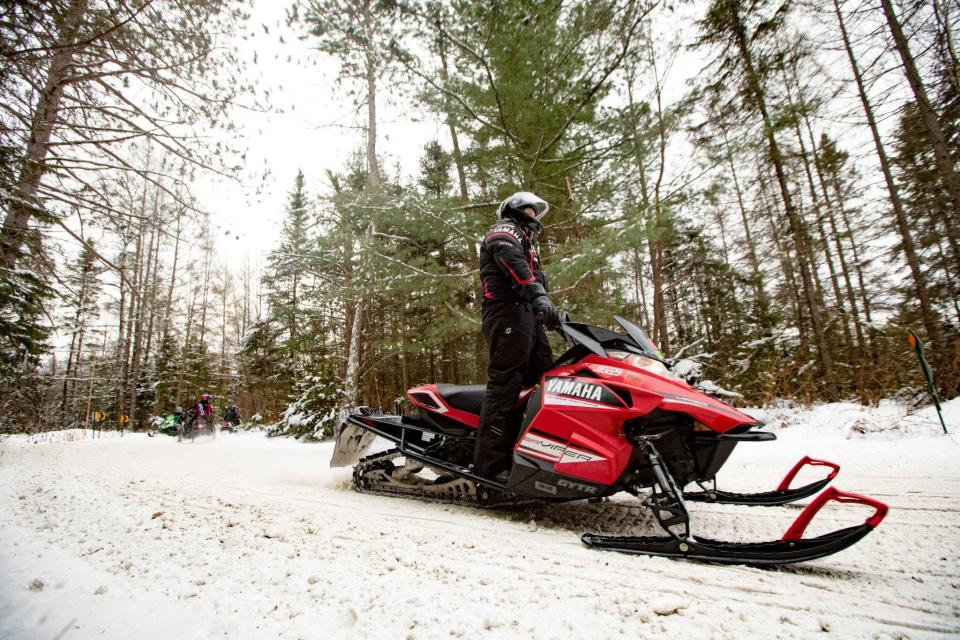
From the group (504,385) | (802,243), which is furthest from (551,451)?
(802,243)

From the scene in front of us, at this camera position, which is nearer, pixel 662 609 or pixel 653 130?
pixel 662 609

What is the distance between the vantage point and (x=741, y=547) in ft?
5.16

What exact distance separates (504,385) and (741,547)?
1322 mm

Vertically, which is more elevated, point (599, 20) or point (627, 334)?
point (599, 20)

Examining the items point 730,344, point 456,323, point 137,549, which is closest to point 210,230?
point 137,549

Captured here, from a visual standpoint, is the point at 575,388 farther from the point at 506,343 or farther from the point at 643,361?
the point at 506,343

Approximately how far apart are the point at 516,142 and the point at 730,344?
10.7 m

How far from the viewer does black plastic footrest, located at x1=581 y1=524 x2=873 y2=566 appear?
1409 mm

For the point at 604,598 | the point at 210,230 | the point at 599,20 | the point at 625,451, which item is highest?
the point at 599,20

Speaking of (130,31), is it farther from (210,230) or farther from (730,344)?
(730,344)

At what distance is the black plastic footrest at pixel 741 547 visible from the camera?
4.62 ft

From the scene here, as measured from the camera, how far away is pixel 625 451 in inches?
78.5

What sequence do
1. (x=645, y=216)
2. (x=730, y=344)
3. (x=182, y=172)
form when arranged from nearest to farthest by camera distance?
(x=182, y=172) < (x=645, y=216) < (x=730, y=344)

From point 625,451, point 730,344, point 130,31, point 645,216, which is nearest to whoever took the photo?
point 625,451
